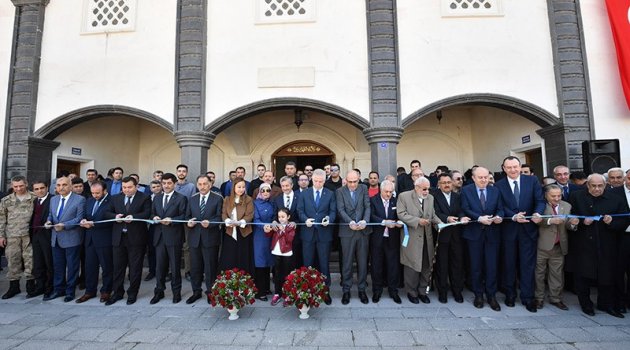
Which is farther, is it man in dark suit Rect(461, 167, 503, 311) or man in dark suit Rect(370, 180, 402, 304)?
man in dark suit Rect(370, 180, 402, 304)

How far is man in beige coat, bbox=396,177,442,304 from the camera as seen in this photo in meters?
4.42

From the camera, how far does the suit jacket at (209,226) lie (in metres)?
4.59

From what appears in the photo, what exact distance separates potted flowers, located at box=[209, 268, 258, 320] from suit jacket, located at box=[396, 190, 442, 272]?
1990mm

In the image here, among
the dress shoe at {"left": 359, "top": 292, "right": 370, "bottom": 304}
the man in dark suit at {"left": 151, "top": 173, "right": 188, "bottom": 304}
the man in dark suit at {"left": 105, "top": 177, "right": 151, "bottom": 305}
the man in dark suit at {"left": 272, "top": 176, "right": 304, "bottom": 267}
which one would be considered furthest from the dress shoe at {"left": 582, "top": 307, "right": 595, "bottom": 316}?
the man in dark suit at {"left": 105, "top": 177, "right": 151, "bottom": 305}

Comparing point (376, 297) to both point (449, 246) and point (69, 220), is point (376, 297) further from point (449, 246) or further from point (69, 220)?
point (69, 220)

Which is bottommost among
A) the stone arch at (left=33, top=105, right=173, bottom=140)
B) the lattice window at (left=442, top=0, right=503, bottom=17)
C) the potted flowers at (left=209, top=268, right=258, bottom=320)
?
the potted flowers at (left=209, top=268, right=258, bottom=320)

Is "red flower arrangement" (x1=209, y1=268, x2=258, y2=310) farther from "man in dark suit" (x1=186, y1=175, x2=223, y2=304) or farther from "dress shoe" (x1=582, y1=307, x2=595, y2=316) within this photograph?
"dress shoe" (x1=582, y1=307, x2=595, y2=316)

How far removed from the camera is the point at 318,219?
4574mm

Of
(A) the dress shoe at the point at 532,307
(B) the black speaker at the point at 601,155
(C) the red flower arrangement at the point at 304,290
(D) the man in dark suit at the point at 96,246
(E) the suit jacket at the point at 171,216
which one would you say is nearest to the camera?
(C) the red flower arrangement at the point at 304,290

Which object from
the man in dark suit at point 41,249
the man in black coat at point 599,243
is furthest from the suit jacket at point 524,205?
the man in dark suit at point 41,249

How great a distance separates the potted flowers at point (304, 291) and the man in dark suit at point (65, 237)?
10.2 ft

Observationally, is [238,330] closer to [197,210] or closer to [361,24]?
[197,210]

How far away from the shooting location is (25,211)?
4984 millimetres

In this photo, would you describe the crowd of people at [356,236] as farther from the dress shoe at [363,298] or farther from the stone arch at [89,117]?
the stone arch at [89,117]
